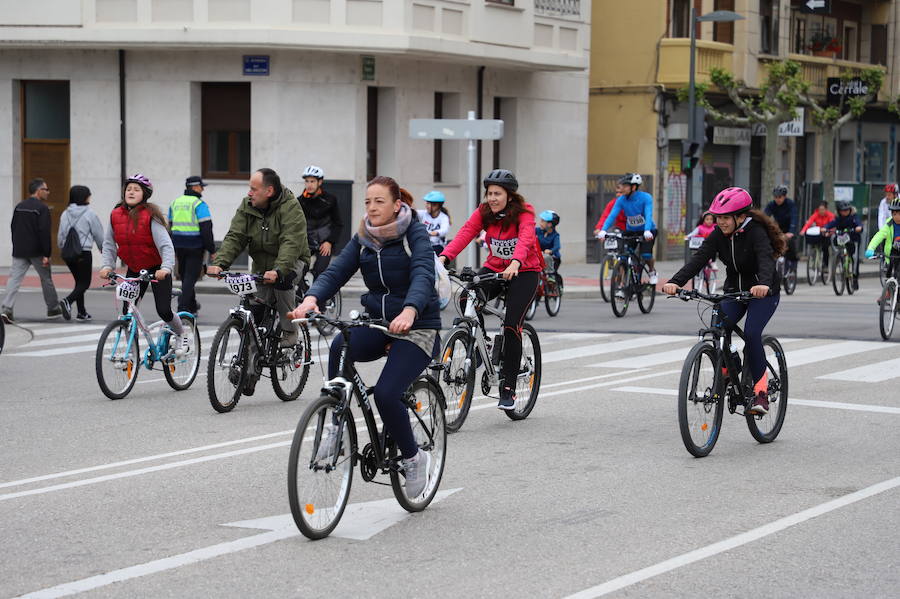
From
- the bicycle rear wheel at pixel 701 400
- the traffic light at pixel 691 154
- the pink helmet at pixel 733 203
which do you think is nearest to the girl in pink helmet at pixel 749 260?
the pink helmet at pixel 733 203

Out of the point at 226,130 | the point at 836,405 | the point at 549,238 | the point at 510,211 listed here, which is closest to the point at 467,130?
the point at 549,238

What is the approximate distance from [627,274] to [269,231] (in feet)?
30.5

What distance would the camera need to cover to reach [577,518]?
7.41 metres

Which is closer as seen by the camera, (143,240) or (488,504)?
(488,504)

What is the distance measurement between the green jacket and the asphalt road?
47.6 inches

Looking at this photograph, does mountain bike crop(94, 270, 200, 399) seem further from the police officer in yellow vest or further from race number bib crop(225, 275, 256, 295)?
the police officer in yellow vest

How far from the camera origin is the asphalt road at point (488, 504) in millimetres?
6215

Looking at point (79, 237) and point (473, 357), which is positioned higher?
point (79, 237)

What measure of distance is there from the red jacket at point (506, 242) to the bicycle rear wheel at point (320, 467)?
3473mm

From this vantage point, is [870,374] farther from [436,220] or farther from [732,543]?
[436,220]

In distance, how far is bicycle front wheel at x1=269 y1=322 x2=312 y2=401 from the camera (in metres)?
11.3

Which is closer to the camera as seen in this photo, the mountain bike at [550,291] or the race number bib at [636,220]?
the mountain bike at [550,291]

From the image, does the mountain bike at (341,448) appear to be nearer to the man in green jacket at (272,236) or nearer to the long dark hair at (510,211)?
the long dark hair at (510,211)

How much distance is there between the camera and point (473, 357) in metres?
10.1
